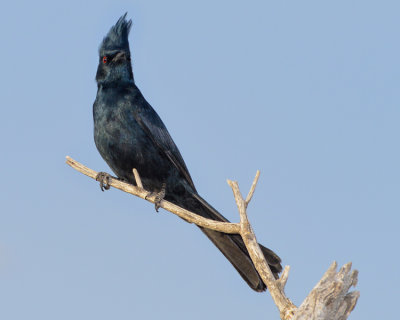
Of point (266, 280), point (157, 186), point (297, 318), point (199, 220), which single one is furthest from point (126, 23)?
point (297, 318)

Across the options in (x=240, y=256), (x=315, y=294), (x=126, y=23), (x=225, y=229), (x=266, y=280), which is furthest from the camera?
(x=126, y=23)

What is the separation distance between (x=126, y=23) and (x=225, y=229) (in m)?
4.17

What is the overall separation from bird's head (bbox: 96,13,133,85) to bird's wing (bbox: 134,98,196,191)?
711mm

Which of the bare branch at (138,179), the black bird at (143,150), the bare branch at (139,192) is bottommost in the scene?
the bare branch at (139,192)

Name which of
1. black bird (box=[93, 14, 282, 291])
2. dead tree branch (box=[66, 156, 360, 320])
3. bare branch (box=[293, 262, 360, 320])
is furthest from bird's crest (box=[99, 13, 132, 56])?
bare branch (box=[293, 262, 360, 320])

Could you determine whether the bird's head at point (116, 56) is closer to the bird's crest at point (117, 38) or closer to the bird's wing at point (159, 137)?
the bird's crest at point (117, 38)

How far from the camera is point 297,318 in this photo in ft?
22.2

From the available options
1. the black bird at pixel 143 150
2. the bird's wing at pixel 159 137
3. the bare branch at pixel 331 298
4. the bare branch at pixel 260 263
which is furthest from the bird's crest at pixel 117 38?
the bare branch at pixel 331 298

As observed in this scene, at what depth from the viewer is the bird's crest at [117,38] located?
33.8 feet

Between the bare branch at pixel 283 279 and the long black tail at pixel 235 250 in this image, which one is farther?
the long black tail at pixel 235 250

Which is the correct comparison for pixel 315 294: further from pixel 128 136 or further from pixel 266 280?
pixel 128 136

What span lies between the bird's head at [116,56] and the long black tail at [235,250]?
2.22 m

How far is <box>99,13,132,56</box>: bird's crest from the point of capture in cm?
1031

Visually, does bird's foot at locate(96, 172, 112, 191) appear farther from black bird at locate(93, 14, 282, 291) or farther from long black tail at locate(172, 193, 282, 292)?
long black tail at locate(172, 193, 282, 292)
